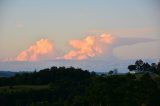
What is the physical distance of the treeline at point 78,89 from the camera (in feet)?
162

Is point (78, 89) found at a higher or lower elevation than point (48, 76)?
lower

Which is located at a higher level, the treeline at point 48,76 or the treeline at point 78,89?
the treeline at point 48,76

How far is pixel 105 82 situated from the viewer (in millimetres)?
51969

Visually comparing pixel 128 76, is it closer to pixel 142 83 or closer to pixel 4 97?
pixel 142 83

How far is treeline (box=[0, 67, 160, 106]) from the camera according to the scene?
49469 millimetres

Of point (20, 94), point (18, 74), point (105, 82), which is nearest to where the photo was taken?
point (105, 82)

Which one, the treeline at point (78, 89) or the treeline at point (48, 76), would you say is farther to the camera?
the treeline at point (48, 76)

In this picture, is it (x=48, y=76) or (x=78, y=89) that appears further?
(x=48, y=76)

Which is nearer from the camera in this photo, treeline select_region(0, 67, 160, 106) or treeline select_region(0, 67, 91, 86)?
treeline select_region(0, 67, 160, 106)

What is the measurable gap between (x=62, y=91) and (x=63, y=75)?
77.6 feet

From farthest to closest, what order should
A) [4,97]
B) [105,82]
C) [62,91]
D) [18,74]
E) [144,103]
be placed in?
[18,74], [62,91], [4,97], [105,82], [144,103]

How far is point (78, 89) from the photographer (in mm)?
91125

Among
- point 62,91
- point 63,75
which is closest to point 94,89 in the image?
point 62,91

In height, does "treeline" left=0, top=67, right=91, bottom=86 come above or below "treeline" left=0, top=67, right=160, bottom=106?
above
